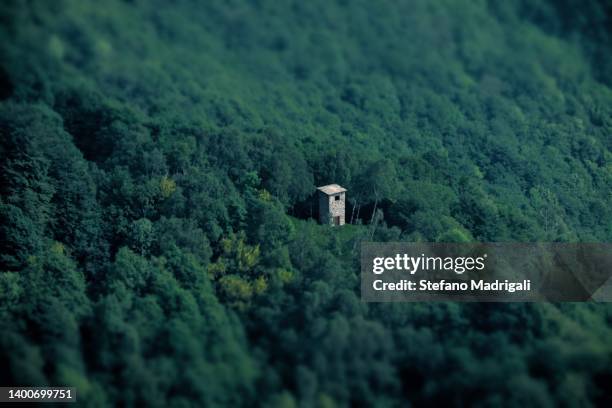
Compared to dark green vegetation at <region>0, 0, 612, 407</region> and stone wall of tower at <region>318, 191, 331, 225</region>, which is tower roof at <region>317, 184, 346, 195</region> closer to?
stone wall of tower at <region>318, 191, 331, 225</region>

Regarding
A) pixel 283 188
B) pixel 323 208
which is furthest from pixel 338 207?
pixel 283 188

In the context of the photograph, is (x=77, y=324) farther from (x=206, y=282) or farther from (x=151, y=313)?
(x=206, y=282)

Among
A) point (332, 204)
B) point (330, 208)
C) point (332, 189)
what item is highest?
point (332, 189)

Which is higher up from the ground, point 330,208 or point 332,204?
point 332,204

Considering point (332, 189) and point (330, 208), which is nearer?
point (330, 208)

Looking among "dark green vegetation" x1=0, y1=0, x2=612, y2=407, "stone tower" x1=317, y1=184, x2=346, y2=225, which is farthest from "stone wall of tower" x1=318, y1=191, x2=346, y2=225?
"dark green vegetation" x1=0, y1=0, x2=612, y2=407

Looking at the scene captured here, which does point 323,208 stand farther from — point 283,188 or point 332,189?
point 283,188
